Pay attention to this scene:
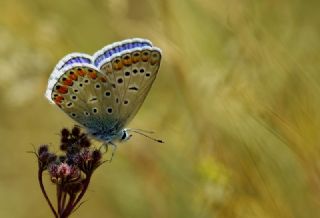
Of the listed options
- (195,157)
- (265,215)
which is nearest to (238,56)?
(195,157)

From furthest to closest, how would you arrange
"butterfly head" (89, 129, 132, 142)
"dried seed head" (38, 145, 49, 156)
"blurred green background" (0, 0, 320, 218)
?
"butterfly head" (89, 129, 132, 142) → "blurred green background" (0, 0, 320, 218) → "dried seed head" (38, 145, 49, 156)

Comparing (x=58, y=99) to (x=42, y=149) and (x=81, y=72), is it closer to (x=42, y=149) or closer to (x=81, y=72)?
(x=81, y=72)

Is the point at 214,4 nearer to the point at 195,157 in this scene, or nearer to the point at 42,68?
the point at 195,157

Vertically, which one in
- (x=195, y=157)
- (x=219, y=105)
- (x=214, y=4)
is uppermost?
(x=214, y=4)

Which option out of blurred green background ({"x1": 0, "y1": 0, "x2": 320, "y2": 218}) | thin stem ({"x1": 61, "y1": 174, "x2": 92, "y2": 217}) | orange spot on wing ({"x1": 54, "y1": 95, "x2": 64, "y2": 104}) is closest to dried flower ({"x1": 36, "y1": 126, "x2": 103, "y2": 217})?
thin stem ({"x1": 61, "y1": 174, "x2": 92, "y2": 217})

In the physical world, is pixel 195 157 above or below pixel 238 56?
below

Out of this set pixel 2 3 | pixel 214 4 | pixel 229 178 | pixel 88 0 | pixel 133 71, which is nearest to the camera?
pixel 133 71

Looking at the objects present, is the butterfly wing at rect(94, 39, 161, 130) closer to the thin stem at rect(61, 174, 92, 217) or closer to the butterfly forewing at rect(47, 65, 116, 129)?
the butterfly forewing at rect(47, 65, 116, 129)

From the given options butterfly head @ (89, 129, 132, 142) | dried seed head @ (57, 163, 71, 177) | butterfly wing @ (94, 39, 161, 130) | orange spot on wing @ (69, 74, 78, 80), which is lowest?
dried seed head @ (57, 163, 71, 177)
